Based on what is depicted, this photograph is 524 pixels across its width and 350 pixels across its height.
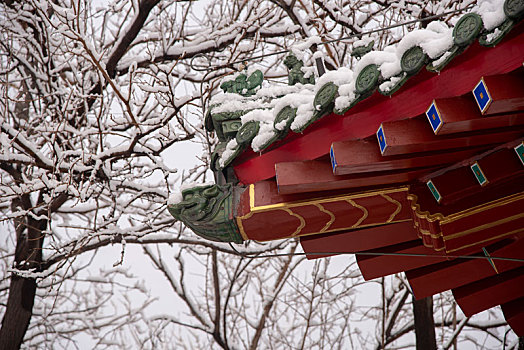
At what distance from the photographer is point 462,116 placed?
2.05 m

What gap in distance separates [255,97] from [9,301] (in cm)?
490

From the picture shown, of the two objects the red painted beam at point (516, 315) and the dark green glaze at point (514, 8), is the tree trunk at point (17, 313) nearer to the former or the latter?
the red painted beam at point (516, 315)

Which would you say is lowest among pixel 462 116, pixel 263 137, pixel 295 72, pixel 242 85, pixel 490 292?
pixel 490 292

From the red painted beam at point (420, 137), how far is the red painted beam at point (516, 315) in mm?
1359

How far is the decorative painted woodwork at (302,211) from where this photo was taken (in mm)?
2572

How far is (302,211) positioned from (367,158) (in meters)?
0.45

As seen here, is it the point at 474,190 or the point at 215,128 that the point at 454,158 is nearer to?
the point at 474,190

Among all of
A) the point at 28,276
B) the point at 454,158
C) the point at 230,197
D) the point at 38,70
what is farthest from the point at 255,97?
the point at 38,70

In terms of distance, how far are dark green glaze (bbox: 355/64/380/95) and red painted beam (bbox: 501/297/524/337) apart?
186 cm

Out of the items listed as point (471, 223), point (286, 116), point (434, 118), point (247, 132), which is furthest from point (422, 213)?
point (247, 132)

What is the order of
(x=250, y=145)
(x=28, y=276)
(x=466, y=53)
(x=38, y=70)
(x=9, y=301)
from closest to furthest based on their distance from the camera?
(x=466, y=53)
(x=250, y=145)
(x=28, y=276)
(x=9, y=301)
(x=38, y=70)

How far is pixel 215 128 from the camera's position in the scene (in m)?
2.85

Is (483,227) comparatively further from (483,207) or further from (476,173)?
(476,173)

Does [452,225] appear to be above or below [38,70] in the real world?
below
